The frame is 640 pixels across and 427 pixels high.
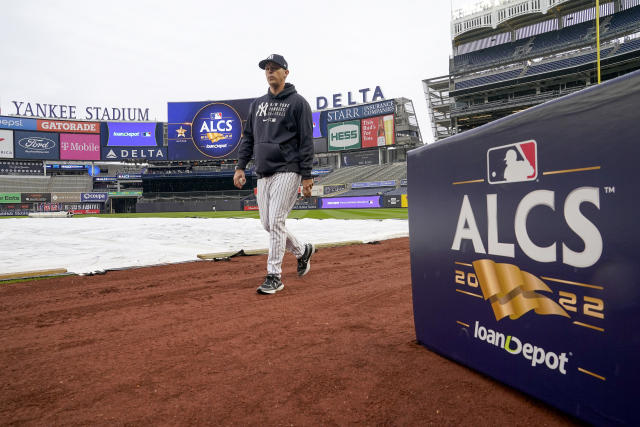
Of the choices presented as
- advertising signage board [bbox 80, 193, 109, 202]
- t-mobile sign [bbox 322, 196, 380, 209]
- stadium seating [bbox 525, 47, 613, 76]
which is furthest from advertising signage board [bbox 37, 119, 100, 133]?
stadium seating [bbox 525, 47, 613, 76]

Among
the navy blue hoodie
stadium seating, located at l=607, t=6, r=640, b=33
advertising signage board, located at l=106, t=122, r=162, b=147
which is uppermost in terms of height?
stadium seating, located at l=607, t=6, r=640, b=33

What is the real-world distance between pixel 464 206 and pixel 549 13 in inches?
1418

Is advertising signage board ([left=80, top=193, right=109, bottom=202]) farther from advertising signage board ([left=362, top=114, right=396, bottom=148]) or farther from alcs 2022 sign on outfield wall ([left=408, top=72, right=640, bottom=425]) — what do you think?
alcs 2022 sign on outfield wall ([left=408, top=72, right=640, bottom=425])

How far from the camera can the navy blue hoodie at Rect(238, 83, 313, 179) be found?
2.66 m

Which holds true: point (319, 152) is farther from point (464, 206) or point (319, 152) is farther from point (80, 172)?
point (464, 206)

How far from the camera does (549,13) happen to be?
93.2 ft

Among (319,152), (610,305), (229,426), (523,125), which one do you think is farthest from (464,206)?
(319,152)

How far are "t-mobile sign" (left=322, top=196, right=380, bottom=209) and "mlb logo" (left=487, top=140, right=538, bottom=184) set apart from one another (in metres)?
23.7

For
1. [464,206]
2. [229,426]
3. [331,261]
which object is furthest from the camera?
[331,261]

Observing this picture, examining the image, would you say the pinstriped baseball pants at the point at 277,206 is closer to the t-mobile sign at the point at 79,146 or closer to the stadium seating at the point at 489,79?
the stadium seating at the point at 489,79

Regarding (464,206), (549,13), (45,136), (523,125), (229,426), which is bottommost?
(229,426)

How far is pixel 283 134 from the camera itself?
268 centimetres

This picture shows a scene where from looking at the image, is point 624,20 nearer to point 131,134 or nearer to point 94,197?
point 131,134

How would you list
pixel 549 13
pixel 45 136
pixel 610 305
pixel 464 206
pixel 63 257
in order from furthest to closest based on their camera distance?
pixel 45 136 < pixel 549 13 < pixel 63 257 < pixel 464 206 < pixel 610 305
